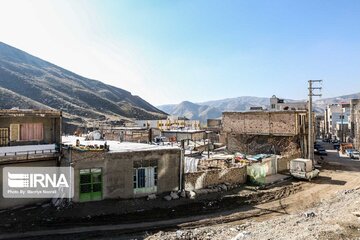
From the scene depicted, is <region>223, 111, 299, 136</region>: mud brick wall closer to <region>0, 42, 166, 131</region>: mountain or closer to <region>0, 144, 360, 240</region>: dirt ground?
<region>0, 144, 360, 240</region>: dirt ground

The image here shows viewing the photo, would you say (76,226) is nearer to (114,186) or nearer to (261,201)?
(114,186)

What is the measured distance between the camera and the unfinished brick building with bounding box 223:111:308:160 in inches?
1589

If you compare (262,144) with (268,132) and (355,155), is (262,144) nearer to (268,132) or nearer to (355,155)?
(268,132)

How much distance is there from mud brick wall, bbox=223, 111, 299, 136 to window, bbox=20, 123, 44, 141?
95.9 feet

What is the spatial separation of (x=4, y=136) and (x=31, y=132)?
70.0 inches

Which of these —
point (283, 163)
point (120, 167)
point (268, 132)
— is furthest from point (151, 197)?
point (268, 132)

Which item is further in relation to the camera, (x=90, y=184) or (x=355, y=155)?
(x=355, y=155)

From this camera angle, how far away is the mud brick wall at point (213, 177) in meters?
25.2

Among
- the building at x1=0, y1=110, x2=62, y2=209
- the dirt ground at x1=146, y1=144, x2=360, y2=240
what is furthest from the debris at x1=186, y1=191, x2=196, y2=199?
the building at x1=0, y1=110, x2=62, y2=209

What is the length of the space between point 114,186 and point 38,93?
103 meters

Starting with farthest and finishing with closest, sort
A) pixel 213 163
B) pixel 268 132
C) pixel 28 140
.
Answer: pixel 268 132
pixel 213 163
pixel 28 140

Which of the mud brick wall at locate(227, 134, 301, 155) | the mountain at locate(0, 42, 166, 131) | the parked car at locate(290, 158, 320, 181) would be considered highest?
the mountain at locate(0, 42, 166, 131)

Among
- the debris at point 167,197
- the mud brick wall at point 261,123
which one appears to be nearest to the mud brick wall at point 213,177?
the debris at point 167,197

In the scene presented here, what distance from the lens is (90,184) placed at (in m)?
21.1
